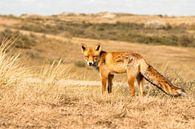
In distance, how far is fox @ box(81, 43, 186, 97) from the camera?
10.7 meters

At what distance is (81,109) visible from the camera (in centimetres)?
940

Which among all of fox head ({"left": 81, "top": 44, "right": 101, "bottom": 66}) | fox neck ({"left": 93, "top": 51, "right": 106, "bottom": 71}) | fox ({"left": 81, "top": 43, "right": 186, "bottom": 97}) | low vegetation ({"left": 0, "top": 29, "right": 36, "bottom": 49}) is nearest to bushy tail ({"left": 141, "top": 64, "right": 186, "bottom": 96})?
fox ({"left": 81, "top": 43, "right": 186, "bottom": 97})

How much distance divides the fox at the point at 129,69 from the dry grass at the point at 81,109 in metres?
0.41

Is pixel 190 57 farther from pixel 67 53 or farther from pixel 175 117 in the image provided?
pixel 175 117

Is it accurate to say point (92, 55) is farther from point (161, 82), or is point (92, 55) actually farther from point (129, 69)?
point (161, 82)

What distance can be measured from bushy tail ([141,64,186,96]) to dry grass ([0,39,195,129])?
0.23 meters

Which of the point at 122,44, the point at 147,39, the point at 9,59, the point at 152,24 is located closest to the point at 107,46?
the point at 122,44

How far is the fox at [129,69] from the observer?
35.0 ft

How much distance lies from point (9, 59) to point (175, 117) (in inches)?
175

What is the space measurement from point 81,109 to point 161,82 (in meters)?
2.00

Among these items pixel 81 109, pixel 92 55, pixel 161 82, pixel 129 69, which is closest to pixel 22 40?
pixel 92 55

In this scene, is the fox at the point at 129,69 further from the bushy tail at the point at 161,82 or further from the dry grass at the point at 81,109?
the dry grass at the point at 81,109

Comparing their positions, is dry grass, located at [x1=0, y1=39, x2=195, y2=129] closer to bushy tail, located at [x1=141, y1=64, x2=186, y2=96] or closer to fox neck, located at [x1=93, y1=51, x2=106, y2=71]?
bushy tail, located at [x1=141, y1=64, x2=186, y2=96]

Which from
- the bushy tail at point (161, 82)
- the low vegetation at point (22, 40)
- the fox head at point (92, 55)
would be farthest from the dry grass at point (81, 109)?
the low vegetation at point (22, 40)
